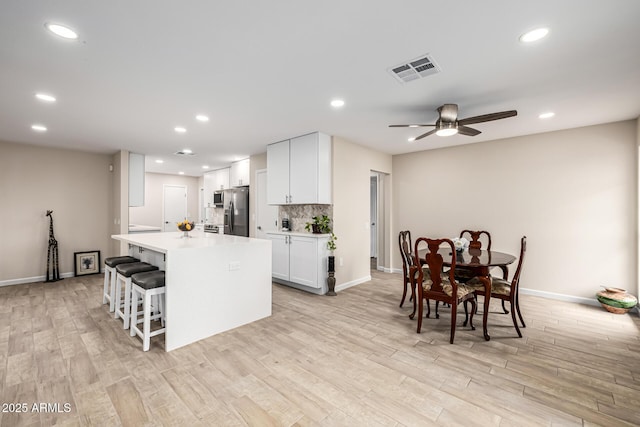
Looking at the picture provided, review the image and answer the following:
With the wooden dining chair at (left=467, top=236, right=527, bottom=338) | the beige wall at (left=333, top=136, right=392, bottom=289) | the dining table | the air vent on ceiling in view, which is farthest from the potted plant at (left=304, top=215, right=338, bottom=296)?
the air vent on ceiling

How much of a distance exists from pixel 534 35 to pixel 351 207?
11.3 feet

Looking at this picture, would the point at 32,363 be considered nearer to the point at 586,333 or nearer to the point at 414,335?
the point at 414,335

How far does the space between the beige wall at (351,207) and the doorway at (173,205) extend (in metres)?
6.54

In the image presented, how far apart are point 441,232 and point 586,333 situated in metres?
2.62

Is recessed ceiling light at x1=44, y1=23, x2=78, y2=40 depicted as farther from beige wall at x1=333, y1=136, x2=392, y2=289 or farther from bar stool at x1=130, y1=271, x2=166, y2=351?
beige wall at x1=333, y1=136, x2=392, y2=289

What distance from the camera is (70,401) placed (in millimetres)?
1938

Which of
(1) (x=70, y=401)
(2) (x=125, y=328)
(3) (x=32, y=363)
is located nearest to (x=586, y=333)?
(1) (x=70, y=401)

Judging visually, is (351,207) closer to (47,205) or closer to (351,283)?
(351,283)

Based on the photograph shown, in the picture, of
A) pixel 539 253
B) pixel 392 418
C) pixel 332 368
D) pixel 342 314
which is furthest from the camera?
pixel 539 253

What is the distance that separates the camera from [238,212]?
6.48 metres

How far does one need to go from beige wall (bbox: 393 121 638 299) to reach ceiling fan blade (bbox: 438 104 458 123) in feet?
7.25

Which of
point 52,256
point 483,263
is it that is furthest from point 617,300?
point 52,256

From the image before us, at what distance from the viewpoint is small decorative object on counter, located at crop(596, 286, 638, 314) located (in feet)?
11.8

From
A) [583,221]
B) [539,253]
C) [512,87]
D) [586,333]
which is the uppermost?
[512,87]
